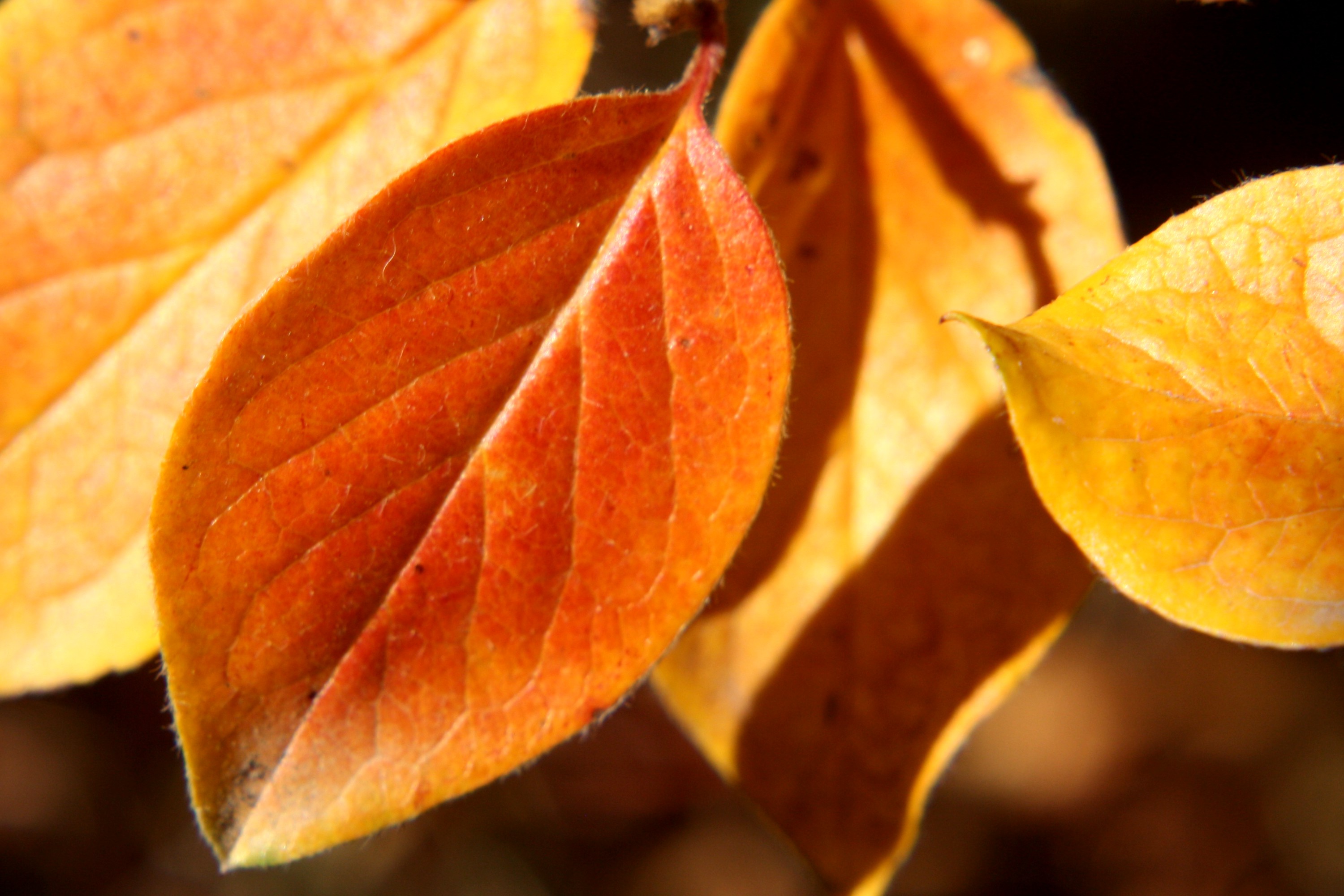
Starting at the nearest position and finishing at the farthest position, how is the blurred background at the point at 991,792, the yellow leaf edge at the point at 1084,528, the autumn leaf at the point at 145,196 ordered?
the yellow leaf edge at the point at 1084,528
the autumn leaf at the point at 145,196
the blurred background at the point at 991,792

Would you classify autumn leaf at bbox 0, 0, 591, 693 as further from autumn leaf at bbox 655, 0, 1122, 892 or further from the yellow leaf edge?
the yellow leaf edge

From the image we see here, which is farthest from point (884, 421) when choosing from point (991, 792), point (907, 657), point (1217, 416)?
point (991, 792)

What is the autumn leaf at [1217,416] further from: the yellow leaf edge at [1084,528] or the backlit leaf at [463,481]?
the backlit leaf at [463,481]

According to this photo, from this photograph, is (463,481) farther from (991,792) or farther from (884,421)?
(991,792)

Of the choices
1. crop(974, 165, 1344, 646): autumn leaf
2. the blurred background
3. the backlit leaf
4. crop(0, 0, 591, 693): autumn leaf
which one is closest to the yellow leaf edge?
crop(974, 165, 1344, 646): autumn leaf

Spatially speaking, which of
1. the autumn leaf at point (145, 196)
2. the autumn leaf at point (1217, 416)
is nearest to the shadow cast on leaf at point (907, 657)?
the autumn leaf at point (1217, 416)
